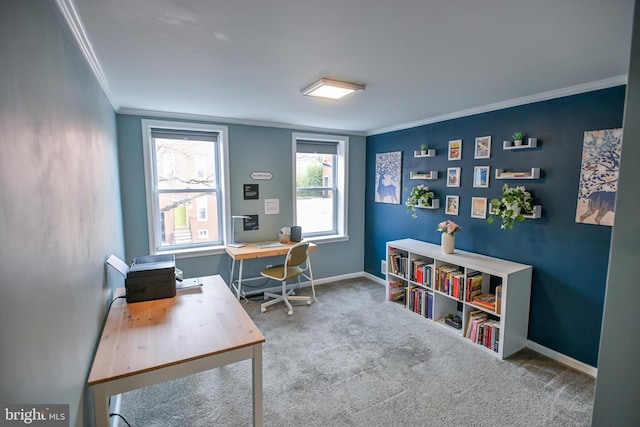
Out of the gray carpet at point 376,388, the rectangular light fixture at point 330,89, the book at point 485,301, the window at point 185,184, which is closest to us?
the gray carpet at point 376,388

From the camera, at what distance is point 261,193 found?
4.14 m

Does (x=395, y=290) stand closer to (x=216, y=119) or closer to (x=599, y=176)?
(x=599, y=176)

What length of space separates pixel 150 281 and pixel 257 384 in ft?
3.49

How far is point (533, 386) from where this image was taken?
2.34 metres

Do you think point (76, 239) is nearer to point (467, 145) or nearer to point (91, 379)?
point (91, 379)

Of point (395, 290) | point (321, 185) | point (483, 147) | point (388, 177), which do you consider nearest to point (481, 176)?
point (483, 147)

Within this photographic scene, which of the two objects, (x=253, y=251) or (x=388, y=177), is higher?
(x=388, y=177)

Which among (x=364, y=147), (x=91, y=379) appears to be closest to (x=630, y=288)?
(x=91, y=379)

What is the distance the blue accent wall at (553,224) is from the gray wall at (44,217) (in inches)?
Answer: 132

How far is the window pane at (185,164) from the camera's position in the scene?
364cm

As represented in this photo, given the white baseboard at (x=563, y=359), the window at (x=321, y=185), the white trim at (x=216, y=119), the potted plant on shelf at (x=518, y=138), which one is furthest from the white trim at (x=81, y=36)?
the white baseboard at (x=563, y=359)

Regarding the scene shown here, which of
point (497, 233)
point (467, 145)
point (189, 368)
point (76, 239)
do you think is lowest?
point (189, 368)

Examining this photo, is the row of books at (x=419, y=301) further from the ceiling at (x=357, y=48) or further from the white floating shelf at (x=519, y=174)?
the ceiling at (x=357, y=48)

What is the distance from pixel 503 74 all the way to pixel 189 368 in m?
2.70
